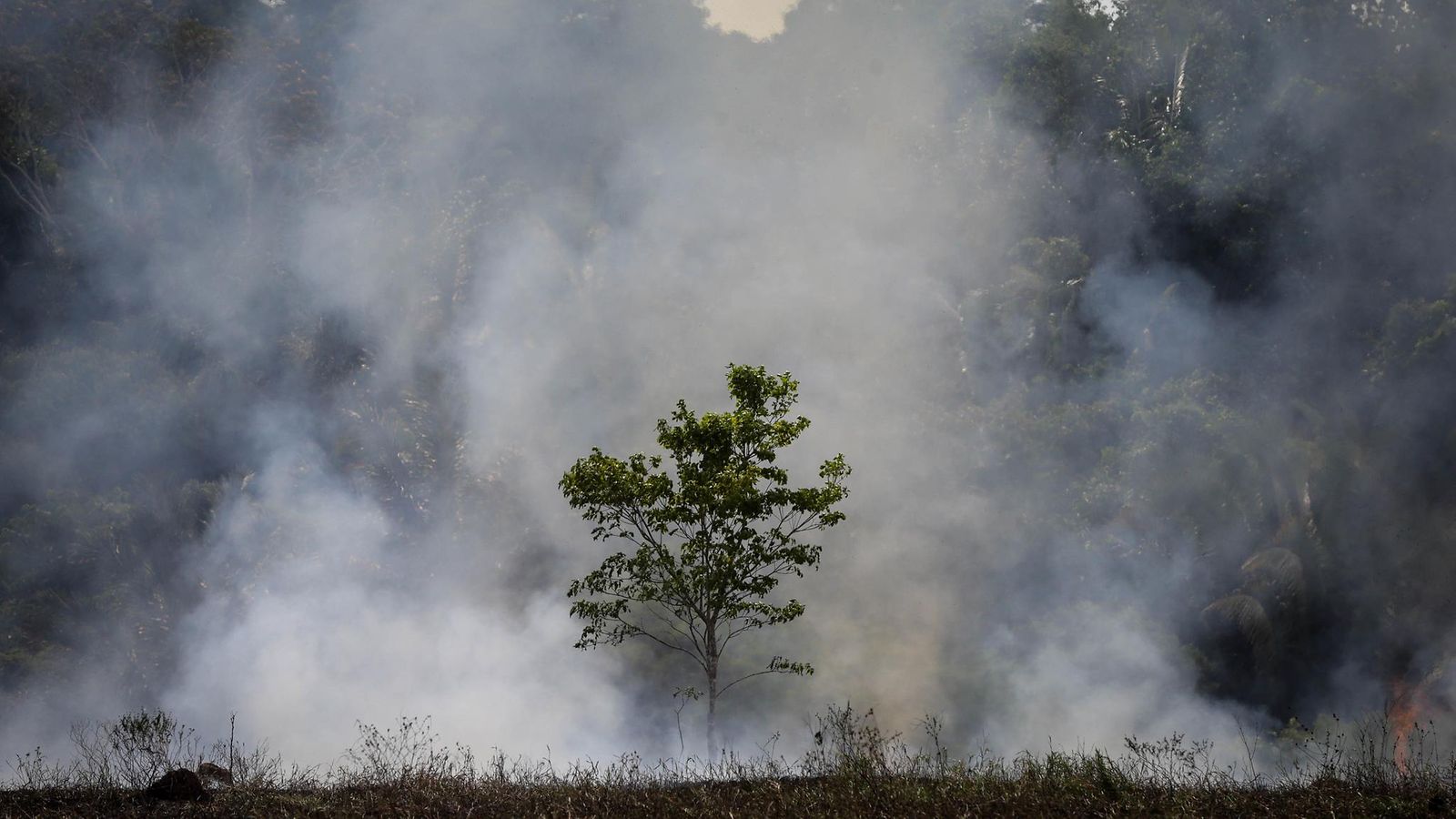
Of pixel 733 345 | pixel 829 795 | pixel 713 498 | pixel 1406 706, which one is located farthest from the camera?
pixel 733 345

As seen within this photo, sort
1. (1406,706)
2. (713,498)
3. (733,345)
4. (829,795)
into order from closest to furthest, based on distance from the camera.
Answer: (829,795)
(713,498)
(1406,706)
(733,345)

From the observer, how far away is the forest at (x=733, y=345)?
2661 cm

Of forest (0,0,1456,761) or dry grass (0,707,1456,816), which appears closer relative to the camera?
dry grass (0,707,1456,816)

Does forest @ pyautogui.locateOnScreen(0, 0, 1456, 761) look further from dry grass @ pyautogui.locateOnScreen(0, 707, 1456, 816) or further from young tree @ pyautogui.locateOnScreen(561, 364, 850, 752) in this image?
dry grass @ pyautogui.locateOnScreen(0, 707, 1456, 816)

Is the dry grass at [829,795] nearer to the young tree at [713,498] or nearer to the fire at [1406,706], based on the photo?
the young tree at [713,498]

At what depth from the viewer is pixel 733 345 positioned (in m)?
38.0

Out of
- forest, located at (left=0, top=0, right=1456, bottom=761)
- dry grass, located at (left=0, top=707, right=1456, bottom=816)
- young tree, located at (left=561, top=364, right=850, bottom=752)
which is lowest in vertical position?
dry grass, located at (left=0, top=707, right=1456, bottom=816)

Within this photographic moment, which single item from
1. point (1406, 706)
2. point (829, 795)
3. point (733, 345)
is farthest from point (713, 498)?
point (733, 345)

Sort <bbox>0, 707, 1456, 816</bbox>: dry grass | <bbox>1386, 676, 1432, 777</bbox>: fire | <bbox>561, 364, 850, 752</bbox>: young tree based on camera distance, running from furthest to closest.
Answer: <bbox>1386, 676, 1432, 777</bbox>: fire
<bbox>561, 364, 850, 752</bbox>: young tree
<bbox>0, 707, 1456, 816</bbox>: dry grass

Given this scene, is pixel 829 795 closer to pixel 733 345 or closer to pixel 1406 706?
pixel 1406 706

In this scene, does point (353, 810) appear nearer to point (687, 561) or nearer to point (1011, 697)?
point (687, 561)

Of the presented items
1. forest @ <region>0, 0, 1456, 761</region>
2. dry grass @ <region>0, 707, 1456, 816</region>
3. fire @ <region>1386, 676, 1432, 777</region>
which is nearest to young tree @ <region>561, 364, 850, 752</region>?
dry grass @ <region>0, 707, 1456, 816</region>

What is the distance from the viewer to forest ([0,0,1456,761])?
26609mm

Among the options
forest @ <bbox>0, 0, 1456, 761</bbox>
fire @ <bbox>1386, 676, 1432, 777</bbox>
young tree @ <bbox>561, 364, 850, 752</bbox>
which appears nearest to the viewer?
young tree @ <bbox>561, 364, 850, 752</bbox>
